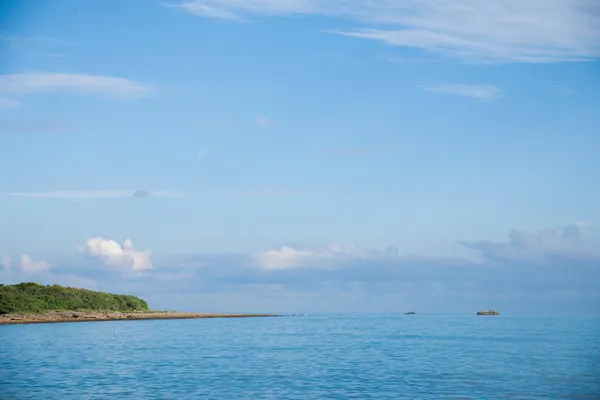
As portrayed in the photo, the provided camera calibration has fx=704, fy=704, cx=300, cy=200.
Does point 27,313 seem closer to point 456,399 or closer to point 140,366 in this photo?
point 140,366

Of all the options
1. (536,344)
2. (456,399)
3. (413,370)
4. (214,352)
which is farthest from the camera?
(536,344)

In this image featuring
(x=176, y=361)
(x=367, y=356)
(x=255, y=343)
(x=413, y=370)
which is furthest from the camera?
(x=255, y=343)

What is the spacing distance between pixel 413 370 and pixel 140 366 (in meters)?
28.6

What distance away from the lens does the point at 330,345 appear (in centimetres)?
10812

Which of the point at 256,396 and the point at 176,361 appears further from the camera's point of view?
the point at 176,361

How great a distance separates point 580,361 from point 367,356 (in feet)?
79.9

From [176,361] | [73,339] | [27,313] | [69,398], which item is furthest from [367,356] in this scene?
[27,313]

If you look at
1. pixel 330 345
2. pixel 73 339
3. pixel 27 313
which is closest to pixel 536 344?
pixel 330 345

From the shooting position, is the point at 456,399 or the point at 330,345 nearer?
the point at 456,399

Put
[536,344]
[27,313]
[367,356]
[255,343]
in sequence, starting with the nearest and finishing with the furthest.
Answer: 1. [367,356]
2. [536,344]
3. [255,343]
4. [27,313]

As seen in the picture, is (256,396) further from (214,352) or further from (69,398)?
(214,352)

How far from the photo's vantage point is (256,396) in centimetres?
5231

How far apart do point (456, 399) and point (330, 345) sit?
194 feet

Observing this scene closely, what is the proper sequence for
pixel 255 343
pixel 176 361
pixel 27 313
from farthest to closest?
pixel 27 313 < pixel 255 343 < pixel 176 361
